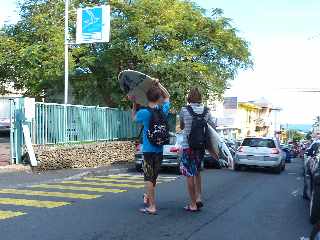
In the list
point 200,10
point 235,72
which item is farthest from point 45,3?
point 235,72

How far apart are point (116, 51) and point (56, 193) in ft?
46.8

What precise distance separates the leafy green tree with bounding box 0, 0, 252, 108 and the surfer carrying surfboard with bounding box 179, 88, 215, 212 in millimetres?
15097

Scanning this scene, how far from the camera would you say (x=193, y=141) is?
8.94 meters

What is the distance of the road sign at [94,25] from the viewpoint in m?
18.9

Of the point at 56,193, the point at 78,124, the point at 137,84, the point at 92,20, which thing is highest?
the point at 92,20

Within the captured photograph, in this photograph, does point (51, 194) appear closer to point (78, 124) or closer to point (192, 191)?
point (192, 191)

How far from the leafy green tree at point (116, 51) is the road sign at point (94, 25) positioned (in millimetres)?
4921

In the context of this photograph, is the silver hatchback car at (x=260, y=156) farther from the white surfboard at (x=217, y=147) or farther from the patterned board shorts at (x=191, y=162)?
the patterned board shorts at (x=191, y=162)

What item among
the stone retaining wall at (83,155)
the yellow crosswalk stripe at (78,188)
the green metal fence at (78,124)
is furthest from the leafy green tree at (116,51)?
the yellow crosswalk stripe at (78,188)

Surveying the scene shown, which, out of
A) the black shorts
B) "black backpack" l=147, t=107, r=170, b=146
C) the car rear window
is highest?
"black backpack" l=147, t=107, r=170, b=146

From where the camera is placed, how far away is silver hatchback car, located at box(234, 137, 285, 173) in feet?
70.8

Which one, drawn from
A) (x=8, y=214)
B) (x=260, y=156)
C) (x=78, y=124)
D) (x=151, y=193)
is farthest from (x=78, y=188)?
(x=260, y=156)

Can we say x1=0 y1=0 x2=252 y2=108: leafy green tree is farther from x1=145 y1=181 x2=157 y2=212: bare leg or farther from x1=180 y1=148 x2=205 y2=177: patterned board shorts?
x1=145 y1=181 x2=157 y2=212: bare leg

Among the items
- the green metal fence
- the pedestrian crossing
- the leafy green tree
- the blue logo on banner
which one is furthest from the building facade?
the pedestrian crossing
